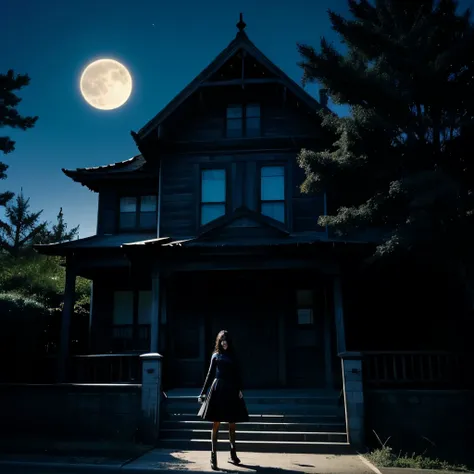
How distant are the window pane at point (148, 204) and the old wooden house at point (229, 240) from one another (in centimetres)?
6

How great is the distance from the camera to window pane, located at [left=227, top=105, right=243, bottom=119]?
14.7m

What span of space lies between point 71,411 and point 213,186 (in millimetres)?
7265

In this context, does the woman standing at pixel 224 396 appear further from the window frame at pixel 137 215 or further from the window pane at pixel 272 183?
the window frame at pixel 137 215

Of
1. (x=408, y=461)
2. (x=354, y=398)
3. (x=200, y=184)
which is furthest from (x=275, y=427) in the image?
(x=200, y=184)

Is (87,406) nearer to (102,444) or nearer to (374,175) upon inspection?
(102,444)

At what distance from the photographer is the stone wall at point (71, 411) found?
9.51 m

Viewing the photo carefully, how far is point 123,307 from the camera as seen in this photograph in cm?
1510

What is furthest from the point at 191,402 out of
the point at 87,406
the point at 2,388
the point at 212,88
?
the point at 212,88

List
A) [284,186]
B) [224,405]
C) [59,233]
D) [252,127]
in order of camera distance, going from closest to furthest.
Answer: [224,405] < [284,186] < [252,127] < [59,233]

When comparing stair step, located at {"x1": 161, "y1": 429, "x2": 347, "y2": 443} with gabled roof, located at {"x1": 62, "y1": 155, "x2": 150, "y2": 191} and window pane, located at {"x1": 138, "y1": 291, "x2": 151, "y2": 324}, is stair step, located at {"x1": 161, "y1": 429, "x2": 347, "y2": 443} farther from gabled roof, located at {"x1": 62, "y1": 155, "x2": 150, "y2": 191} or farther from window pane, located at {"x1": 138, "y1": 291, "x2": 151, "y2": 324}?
gabled roof, located at {"x1": 62, "y1": 155, "x2": 150, "y2": 191}

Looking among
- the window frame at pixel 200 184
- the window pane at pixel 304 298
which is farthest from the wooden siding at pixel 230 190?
the window pane at pixel 304 298

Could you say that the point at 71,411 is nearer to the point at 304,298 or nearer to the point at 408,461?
the point at 408,461

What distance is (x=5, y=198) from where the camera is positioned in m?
13.3

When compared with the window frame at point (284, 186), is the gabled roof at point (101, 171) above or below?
above
